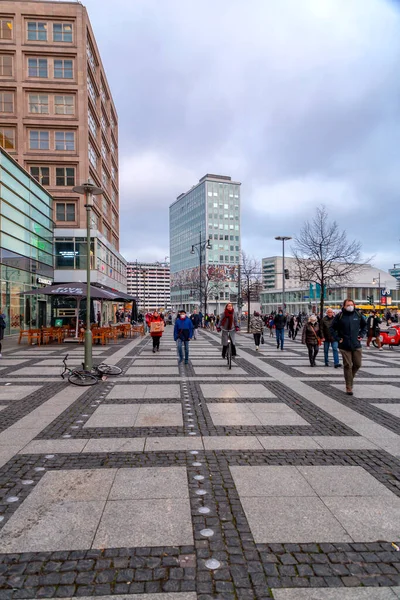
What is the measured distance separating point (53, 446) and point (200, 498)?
7.72ft

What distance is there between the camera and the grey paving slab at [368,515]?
3.16m

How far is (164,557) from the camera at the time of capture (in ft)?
9.34

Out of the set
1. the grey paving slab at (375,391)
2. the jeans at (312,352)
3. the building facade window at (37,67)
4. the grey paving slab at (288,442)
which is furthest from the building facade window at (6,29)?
the grey paving slab at (288,442)

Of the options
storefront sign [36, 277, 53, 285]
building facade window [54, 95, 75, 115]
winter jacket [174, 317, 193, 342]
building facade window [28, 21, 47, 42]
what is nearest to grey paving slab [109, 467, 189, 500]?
winter jacket [174, 317, 193, 342]

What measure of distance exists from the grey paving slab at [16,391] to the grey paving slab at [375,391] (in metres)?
6.70

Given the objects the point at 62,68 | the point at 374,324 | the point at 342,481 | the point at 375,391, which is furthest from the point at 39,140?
the point at 342,481

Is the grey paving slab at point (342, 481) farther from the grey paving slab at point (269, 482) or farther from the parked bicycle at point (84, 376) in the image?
the parked bicycle at point (84, 376)

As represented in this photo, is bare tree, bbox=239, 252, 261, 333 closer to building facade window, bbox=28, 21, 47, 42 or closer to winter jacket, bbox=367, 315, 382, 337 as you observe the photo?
winter jacket, bbox=367, 315, 382, 337

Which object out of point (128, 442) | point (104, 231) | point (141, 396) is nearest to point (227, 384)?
point (141, 396)

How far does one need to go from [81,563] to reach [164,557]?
22.0 inches

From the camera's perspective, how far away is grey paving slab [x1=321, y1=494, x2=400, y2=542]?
124 inches

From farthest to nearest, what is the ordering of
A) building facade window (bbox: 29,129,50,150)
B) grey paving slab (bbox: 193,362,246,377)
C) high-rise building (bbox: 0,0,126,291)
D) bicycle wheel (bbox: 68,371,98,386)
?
building facade window (bbox: 29,129,50,150)
high-rise building (bbox: 0,0,126,291)
grey paving slab (bbox: 193,362,246,377)
bicycle wheel (bbox: 68,371,98,386)

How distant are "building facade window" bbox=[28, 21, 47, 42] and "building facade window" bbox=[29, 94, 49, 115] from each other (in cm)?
485

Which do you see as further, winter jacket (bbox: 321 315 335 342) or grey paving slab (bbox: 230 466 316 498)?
winter jacket (bbox: 321 315 335 342)
